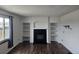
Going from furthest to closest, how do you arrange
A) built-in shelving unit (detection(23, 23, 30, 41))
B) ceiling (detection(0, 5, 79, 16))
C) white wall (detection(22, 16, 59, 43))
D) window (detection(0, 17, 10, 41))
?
built-in shelving unit (detection(23, 23, 30, 41)) → white wall (detection(22, 16, 59, 43)) → window (detection(0, 17, 10, 41)) → ceiling (detection(0, 5, 79, 16))

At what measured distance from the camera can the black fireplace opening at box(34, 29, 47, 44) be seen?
9414 mm

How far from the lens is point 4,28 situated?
5.89 meters

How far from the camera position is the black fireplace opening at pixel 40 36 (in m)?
9.41

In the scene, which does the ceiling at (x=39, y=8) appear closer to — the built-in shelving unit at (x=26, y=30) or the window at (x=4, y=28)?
the window at (x=4, y=28)

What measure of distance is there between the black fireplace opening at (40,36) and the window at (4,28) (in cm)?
338

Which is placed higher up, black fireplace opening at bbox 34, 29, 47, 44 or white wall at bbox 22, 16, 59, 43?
white wall at bbox 22, 16, 59, 43

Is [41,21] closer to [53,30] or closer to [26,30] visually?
[53,30]

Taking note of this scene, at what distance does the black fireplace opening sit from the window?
3385 millimetres

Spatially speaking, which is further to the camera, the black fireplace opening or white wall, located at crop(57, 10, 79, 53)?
the black fireplace opening

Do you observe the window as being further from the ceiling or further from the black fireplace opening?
the black fireplace opening

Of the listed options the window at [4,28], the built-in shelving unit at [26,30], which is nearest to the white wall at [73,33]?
the window at [4,28]

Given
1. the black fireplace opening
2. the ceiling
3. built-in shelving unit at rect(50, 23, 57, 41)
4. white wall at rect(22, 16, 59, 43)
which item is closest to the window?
the ceiling
